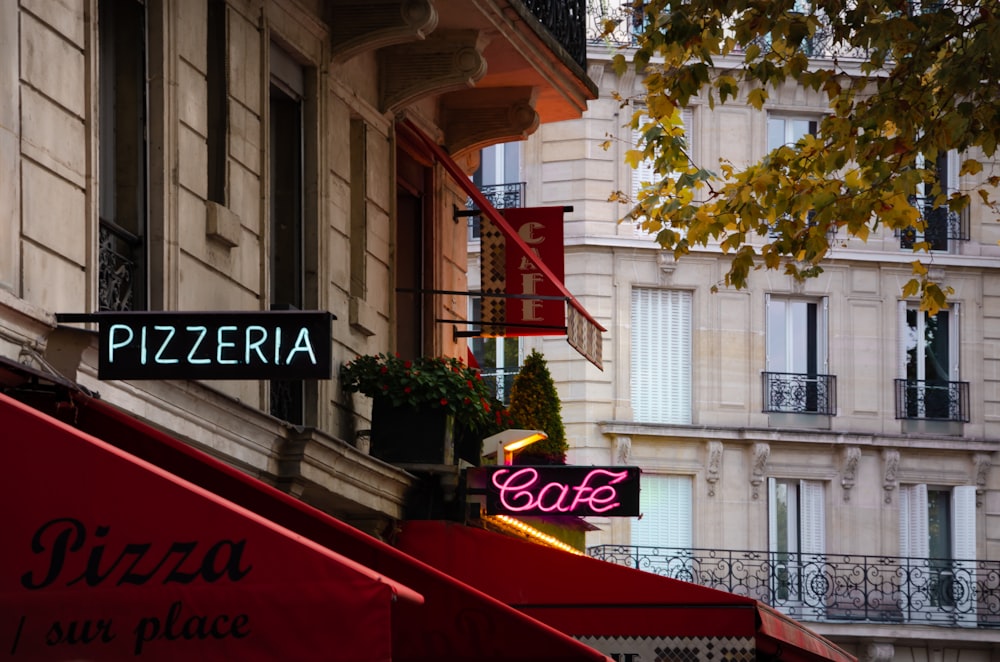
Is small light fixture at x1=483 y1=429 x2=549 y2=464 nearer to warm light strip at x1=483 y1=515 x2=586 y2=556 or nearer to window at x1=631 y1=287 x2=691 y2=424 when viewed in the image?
warm light strip at x1=483 y1=515 x2=586 y2=556

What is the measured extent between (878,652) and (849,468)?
2.98 m

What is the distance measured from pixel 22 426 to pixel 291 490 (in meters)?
5.37

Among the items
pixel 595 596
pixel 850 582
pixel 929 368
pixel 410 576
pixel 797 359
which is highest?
pixel 797 359

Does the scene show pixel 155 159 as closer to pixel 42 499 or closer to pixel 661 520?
pixel 42 499

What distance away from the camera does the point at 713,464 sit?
32375 mm

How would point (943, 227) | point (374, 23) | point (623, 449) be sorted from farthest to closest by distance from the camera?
point (943, 227) → point (623, 449) → point (374, 23)

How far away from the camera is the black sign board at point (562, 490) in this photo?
13.8 meters

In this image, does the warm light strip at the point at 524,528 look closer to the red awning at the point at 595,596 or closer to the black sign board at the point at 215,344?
the red awning at the point at 595,596

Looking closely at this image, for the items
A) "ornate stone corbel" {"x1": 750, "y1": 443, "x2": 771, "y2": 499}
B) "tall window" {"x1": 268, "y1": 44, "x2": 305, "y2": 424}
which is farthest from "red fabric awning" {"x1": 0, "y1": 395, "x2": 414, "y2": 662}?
"ornate stone corbel" {"x1": 750, "y1": 443, "x2": 771, "y2": 499}

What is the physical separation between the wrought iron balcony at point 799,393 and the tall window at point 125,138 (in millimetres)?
23704

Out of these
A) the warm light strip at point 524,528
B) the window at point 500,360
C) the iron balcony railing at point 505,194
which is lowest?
the warm light strip at point 524,528

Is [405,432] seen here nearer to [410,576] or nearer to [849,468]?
[410,576]

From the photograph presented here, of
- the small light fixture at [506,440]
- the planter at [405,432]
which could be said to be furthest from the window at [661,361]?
the planter at [405,432]

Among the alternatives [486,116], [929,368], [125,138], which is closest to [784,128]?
[929,368]
